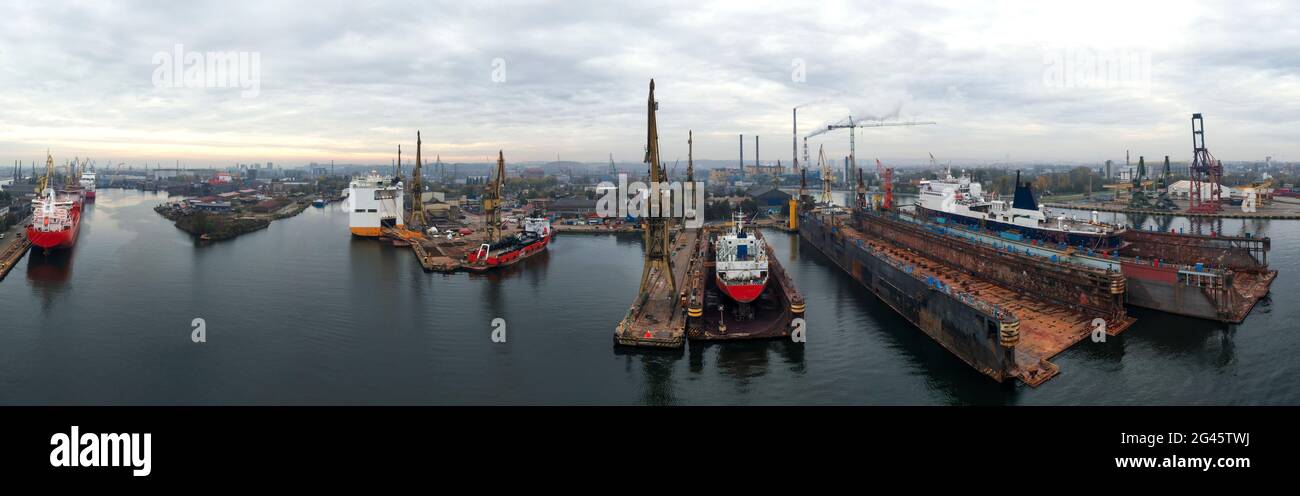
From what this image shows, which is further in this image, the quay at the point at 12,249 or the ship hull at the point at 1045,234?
the quay at the point at 12,249

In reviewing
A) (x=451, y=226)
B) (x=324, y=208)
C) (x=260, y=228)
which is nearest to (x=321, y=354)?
(x=451, y=226)

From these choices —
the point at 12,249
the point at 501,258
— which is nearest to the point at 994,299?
the point at 501,258

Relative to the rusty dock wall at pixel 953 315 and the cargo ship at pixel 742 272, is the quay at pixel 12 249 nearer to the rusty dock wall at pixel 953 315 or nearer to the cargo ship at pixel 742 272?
the cargo ship at pixel 742 272

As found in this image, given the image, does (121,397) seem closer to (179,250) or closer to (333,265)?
(333,265)

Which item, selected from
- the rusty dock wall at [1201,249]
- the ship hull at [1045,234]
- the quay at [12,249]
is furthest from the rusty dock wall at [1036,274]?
the quay at [12,249]

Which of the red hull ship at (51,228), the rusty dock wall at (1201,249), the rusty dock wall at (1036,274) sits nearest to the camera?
the rusty dock wall at (1036,274)

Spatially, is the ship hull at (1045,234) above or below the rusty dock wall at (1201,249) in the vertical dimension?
above

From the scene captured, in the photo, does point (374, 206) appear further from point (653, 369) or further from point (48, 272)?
point (653, 369)
